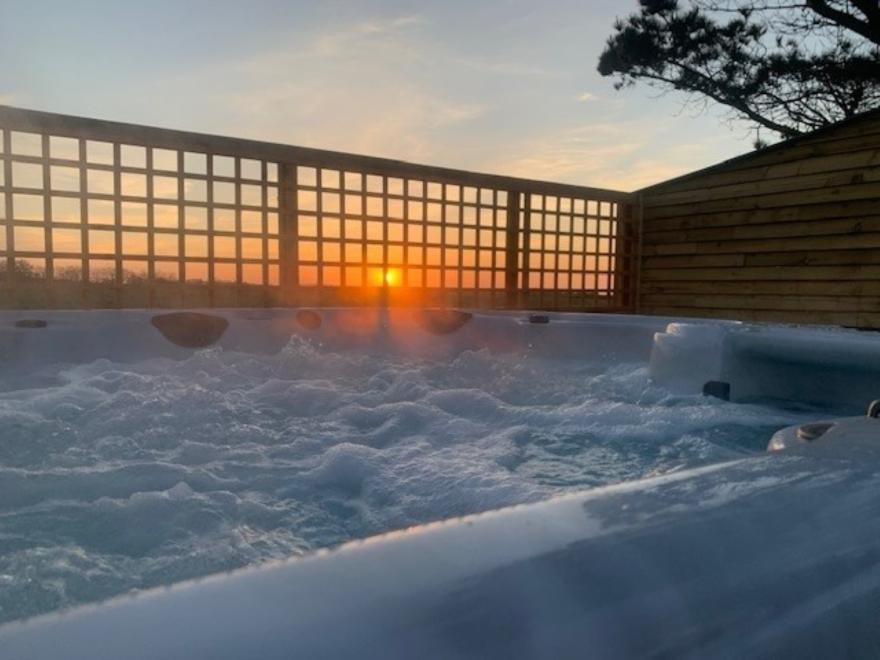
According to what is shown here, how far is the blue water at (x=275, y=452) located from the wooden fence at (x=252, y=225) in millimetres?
1493

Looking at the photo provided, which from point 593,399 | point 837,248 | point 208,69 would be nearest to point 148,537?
point 593,399

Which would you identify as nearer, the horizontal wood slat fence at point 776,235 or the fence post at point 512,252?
the horizontal wood slat fence at point 776,235

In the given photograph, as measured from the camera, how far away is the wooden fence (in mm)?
3592

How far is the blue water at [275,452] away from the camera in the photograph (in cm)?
107

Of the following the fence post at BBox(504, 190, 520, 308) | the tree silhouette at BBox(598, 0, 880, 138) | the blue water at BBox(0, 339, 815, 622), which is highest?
the tree silhouette at BBox(598, 0, 880, 138)

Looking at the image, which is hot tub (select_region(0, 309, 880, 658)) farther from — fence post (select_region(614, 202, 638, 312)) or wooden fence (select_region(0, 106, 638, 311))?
fence post (select_region(614, 202, 638, 312))

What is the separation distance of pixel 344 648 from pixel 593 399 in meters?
2.05

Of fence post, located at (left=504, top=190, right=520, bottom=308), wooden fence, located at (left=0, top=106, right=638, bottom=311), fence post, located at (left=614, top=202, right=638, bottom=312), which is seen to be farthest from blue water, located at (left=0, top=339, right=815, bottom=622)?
fence post, located at (left=614, top=202, right=638, bottom=312)

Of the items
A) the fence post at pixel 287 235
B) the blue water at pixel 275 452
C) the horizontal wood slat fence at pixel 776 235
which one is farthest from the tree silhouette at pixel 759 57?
the blue water at pixel 275 452

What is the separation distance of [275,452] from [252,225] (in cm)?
289

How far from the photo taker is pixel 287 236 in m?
4.32

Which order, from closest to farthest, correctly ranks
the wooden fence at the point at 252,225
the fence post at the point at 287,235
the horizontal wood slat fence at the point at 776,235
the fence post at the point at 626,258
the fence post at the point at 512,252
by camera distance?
1. the wooden fence at the point at 252,225
2. the fence post at the point at 287,235
3. the horizontal wood slat fence at the point at 776,235
4. the fence post at the point at 512,252
5. the fence post at the point at 626,258

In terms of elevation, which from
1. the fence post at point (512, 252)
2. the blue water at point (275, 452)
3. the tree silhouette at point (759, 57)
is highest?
the tree silhouette at point (759, 57)

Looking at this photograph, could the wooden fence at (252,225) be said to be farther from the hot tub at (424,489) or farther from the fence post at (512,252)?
the hot tub at (424,489)
